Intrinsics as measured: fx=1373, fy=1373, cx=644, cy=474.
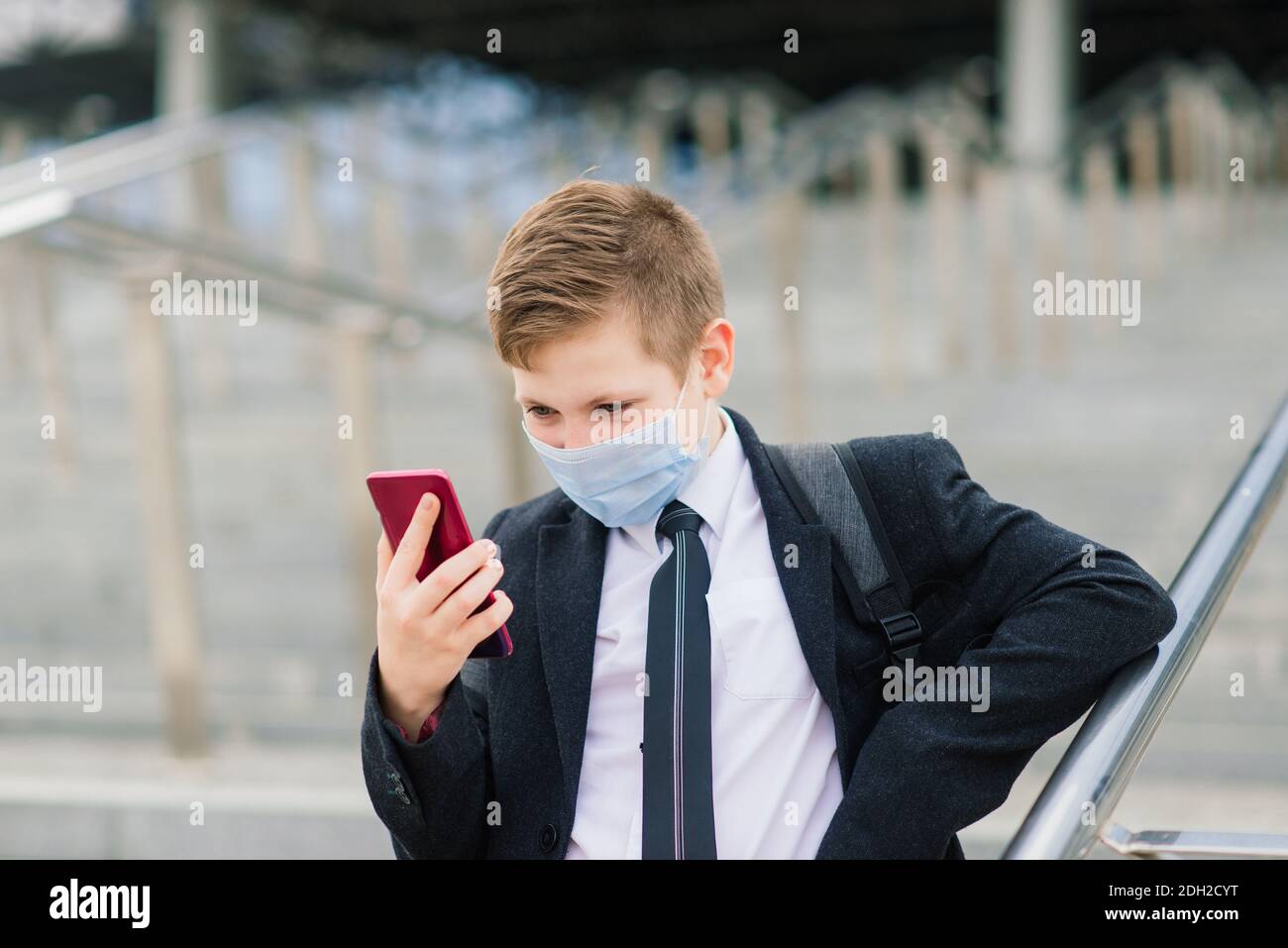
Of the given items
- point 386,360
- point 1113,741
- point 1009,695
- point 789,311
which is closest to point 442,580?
point 1009,695

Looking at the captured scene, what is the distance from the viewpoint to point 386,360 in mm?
8906

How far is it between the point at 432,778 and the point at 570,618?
0.77 ft

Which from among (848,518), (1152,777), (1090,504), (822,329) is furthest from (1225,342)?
(848,518)

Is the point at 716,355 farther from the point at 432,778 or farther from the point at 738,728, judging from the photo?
the point at 432,778

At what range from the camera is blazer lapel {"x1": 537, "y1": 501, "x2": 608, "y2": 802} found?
1.51 m

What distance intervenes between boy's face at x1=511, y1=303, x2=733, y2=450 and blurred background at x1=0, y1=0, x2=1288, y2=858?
957mm

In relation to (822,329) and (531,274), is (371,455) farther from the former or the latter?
(822,329)

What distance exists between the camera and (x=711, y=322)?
5.29 feet

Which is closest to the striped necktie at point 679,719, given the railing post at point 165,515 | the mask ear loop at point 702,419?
the mask ear loop at point 702,419

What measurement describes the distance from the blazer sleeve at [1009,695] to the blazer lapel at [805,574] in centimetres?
9

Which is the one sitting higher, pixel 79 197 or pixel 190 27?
pixel 190 27

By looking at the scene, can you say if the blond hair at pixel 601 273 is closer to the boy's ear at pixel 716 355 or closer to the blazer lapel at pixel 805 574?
the boy's ear at pixel 716 355

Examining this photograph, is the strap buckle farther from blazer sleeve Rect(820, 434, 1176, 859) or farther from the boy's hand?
the boy's hand
